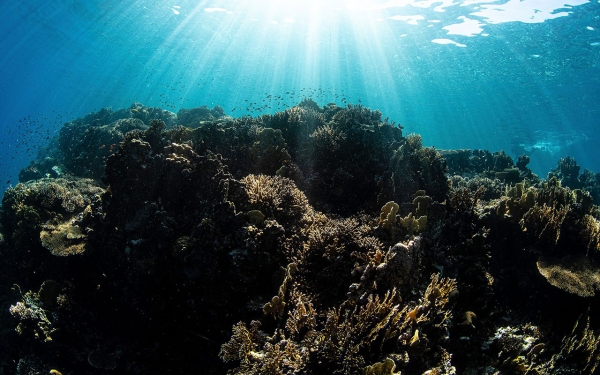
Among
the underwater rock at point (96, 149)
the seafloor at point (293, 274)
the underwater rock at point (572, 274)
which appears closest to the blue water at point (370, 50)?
the underwater rock at point (96, 149)

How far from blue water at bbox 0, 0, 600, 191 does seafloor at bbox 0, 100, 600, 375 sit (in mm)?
9076

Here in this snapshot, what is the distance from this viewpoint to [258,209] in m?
5.59

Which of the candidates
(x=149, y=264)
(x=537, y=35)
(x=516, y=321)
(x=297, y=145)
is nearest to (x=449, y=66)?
(x=537, y=35)

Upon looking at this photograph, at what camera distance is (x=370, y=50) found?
37.5 metres

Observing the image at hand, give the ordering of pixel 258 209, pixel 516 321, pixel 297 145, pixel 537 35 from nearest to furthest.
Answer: pixel 516 321
pixel 258 209
pixel 297 145
pixel 537 35

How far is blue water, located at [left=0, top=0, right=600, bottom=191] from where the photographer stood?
899 inches

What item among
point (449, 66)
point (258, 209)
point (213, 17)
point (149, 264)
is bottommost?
point (449, 66)

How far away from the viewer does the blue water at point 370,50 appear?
2284 centimetres

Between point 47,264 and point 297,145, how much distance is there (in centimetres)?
750

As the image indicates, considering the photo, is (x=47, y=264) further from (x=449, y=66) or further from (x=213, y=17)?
(x=449, y=66)

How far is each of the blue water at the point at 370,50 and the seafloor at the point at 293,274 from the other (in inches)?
357

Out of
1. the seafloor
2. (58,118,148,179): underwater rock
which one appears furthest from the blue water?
the seafloor

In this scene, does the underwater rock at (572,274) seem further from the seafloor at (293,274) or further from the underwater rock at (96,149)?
the underwater rock at (96,149)

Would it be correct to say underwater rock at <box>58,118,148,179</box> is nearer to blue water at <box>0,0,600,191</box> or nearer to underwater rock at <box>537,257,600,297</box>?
blue water at <box>0,0,600,191</box>
